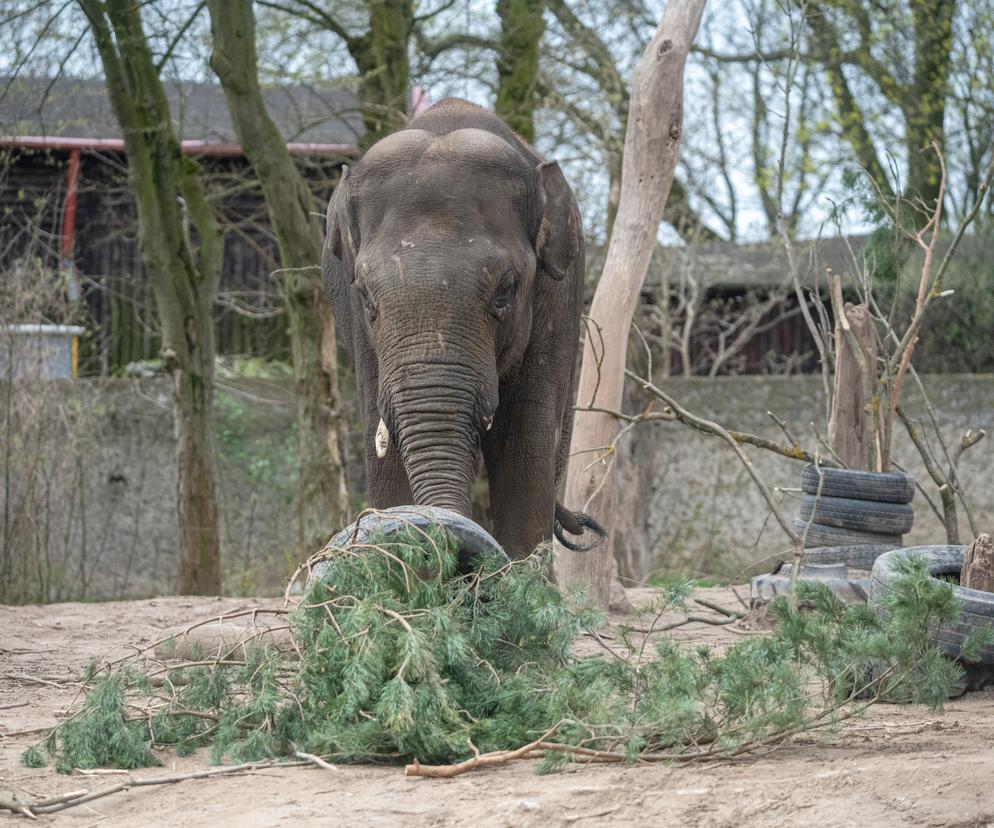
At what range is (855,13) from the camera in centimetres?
2000

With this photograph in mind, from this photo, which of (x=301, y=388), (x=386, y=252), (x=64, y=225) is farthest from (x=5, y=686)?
(x=64, y=225)

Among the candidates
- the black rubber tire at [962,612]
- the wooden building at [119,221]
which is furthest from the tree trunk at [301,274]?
the black rubber tire at [962,612]

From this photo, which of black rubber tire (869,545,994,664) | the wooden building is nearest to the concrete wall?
the wooden building

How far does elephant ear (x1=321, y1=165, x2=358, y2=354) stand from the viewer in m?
6.79

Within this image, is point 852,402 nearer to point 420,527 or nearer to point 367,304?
point 367,304

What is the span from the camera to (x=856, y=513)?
8.32m

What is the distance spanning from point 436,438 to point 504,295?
726 mm

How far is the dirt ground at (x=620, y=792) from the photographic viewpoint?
3791 mm

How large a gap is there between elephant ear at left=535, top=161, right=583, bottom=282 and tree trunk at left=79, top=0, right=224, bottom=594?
20.1 feet

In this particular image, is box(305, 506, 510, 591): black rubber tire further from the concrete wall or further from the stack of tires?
the concrete wall

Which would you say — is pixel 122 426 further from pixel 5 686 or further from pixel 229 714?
pixel 229 714

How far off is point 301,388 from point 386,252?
596 cm

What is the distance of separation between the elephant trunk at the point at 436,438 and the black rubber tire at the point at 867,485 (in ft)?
9.19

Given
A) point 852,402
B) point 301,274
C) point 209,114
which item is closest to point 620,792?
point 852,402
